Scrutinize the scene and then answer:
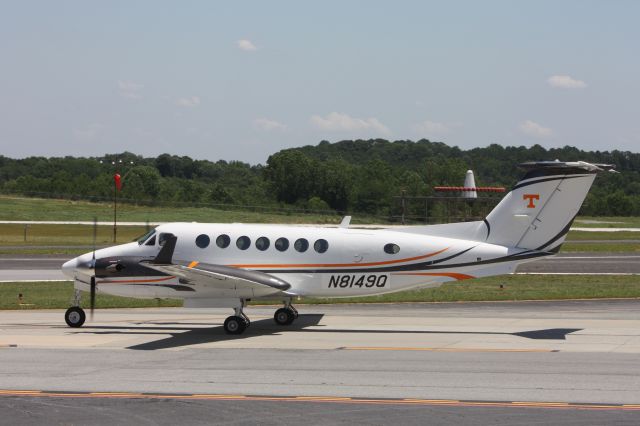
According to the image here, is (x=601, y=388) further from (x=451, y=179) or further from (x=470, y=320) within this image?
(x=451, y=179)

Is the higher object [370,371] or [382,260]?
[382,260]

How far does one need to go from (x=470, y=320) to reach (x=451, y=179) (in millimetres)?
88850

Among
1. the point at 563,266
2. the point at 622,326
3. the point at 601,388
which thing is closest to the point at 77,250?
the point at 563,266

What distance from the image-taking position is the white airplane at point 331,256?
23.5 m

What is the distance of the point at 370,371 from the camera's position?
18.3m

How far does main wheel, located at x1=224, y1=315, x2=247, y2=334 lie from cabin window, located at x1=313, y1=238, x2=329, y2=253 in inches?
115

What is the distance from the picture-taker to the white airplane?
23.5m

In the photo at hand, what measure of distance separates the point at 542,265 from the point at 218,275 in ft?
96.3

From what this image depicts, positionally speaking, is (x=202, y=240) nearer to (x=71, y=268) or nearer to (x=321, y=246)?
(x=321, y=246)

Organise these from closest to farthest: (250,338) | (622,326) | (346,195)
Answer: (250,338) < (622,326) < (346,195)

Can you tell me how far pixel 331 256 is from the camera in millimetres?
24766

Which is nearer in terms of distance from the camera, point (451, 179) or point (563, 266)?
point (563, 266)

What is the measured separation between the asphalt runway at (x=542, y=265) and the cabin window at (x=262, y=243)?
1799 cm

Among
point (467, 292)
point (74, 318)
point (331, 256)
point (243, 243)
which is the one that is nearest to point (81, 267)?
point (74, 318)
